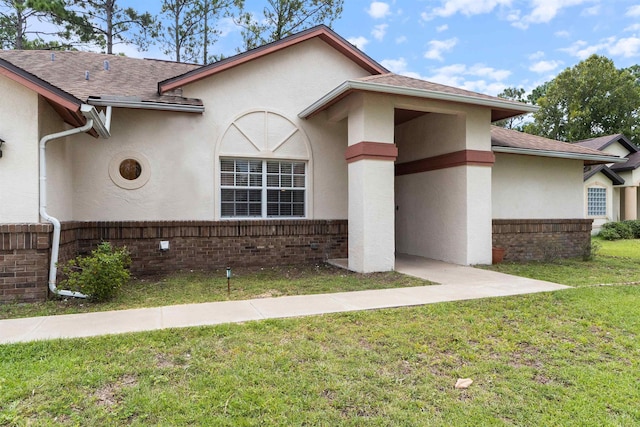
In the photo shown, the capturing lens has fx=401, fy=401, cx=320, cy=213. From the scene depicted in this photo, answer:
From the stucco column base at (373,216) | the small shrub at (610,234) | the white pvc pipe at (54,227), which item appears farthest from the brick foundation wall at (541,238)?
the white pvc pipe at (54,227)

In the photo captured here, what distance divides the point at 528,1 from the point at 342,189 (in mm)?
12245

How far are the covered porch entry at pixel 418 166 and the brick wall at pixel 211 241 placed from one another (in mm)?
1431

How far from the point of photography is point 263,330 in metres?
4.66

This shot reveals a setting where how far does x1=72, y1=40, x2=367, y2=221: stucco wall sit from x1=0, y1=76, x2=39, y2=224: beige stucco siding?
226 cm

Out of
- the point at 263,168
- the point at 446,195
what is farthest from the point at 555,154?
the point at 263,168

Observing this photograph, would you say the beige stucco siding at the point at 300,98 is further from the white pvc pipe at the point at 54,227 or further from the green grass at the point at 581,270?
the green grass at the point at 581,270

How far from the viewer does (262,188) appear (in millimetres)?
9883

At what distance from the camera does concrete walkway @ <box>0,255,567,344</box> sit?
469 centimetres

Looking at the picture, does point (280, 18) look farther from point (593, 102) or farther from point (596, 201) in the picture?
point (593, 102)

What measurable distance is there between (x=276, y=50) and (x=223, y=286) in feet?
19.7

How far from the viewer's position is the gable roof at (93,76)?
6.02 m

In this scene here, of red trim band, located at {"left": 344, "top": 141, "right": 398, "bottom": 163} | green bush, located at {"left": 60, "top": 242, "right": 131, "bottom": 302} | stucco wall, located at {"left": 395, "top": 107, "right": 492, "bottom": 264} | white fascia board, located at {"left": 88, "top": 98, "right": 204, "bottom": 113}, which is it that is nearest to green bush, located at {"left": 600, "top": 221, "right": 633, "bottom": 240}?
stucco wall, located at {"left": 395, "top": 107, "right": 492, "bottom": 264}

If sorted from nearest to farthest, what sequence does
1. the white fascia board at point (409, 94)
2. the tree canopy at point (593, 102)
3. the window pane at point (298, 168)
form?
the white fascia board at point (409, 94)
the window pane at point (298, 168)
the tree canopy at point (593, 102)

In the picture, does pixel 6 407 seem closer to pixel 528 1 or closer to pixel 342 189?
pixel 342 189
